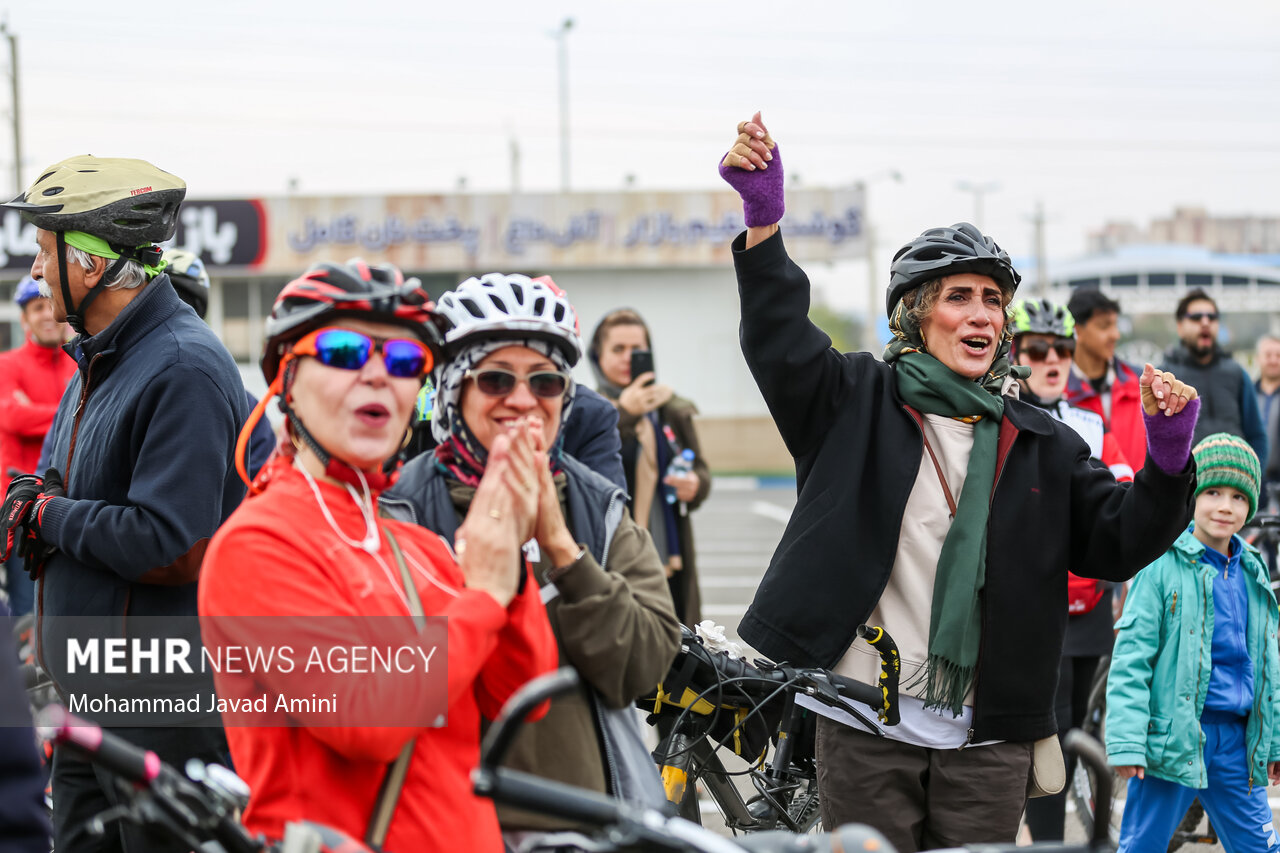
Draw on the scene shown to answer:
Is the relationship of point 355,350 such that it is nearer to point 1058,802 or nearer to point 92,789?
point 92,789

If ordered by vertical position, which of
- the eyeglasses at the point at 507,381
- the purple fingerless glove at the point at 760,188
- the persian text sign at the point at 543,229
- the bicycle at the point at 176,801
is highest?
the persian text sign at the point at 543,229

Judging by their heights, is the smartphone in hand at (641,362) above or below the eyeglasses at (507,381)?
below

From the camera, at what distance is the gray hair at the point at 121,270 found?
11.5 feet

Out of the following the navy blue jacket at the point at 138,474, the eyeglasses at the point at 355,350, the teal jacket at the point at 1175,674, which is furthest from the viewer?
the teal jacket at the point at 1175,674

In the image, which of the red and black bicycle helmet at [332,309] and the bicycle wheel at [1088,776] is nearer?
the red and black bicycle helmet at [332,309]

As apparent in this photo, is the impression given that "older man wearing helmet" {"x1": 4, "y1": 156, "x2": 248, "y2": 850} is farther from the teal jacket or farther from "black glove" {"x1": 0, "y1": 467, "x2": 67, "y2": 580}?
the teal jacket

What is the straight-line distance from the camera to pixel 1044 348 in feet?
18.3

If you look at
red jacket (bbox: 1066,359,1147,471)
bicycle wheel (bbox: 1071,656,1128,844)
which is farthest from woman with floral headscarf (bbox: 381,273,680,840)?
red jacket (bbox: 1066,359,1147,471)

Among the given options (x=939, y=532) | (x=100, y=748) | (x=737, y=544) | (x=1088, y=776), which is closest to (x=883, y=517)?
(x=939, y=532)

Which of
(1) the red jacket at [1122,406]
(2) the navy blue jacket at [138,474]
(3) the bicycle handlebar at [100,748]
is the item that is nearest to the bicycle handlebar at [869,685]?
(2) the navy blue jacket at [138,474]

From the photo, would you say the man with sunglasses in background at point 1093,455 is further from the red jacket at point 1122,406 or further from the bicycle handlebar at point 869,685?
the bicycle handlebar at point 869,685

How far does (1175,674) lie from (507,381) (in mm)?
3166

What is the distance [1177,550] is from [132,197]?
3.73m

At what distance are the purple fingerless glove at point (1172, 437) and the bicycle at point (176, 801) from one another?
2300mm
